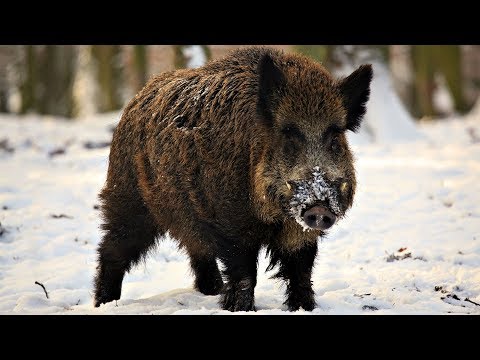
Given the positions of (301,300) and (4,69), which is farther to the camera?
(4,69)

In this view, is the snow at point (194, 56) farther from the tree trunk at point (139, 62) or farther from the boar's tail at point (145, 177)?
the tree trunk at point (139, 62)

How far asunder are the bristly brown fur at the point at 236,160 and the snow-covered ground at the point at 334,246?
Answer: 1.59 feet

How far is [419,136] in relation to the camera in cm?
1562

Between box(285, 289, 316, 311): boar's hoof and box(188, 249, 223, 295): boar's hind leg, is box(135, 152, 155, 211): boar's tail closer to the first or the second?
box(188, 249, 223, 295): boar's hind leg

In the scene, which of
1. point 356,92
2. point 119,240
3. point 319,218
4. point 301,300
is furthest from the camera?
point 119,240

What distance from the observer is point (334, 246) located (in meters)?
8.65

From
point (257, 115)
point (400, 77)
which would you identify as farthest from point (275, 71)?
point (400, 77)

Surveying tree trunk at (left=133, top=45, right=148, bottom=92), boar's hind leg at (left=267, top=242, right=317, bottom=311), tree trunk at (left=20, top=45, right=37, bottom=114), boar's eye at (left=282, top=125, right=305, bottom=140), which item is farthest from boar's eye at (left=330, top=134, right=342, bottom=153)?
tree trunk at (left=20, top=45, right=37, bottom=114)

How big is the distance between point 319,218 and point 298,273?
1173 millimetres

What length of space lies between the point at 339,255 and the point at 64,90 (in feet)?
57.4

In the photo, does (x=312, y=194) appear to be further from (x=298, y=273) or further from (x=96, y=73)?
(x=96, y=73)

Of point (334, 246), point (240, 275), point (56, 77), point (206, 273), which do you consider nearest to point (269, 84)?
point (240, 275)

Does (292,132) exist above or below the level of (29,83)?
below

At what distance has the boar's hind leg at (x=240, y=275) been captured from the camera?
589 centimetres
